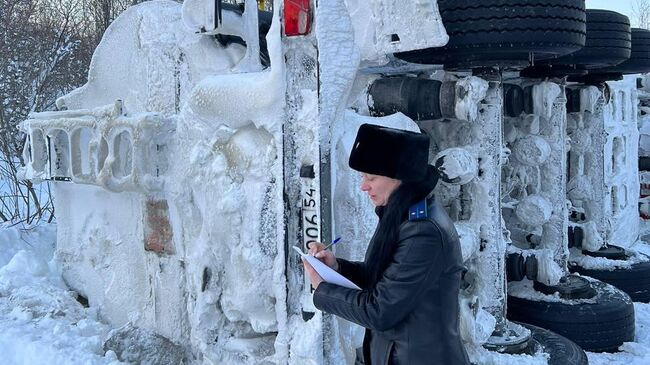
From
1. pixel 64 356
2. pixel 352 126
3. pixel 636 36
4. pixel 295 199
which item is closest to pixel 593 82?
pixel 636 36

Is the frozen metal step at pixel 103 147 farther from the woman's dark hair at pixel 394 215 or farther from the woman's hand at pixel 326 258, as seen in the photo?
the woman's dark hair at pixel 394 215

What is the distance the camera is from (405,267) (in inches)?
82.6

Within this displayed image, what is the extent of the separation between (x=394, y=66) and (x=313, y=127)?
160 centimetres

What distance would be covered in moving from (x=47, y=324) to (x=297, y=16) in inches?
99.4

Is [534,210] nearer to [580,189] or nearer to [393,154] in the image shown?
[580,189]

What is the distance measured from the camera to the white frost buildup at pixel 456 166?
12.9 feet

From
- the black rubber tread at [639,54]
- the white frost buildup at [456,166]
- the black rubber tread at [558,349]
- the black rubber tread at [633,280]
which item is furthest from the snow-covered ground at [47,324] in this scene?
the black rubber tread at [639,54]

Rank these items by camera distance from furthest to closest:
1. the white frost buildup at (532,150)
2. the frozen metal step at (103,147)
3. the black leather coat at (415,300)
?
the white frost buildup at (532,150) → the frozen metal step at (103,147) → the black leather coat at (415,300)

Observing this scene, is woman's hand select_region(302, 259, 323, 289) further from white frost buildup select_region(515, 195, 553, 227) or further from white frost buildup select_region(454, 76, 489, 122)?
white frost buildup select_region(515, 195, 553, 227)

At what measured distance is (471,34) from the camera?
367 centimetres

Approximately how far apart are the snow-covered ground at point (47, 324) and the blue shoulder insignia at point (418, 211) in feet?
7.16

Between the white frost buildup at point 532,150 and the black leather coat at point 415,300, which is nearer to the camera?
the black leather coat at point 415,300

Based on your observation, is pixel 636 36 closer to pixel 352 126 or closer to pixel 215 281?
pixel 352 126

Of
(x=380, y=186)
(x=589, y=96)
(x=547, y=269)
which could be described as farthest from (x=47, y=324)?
(x=589, y=96)
